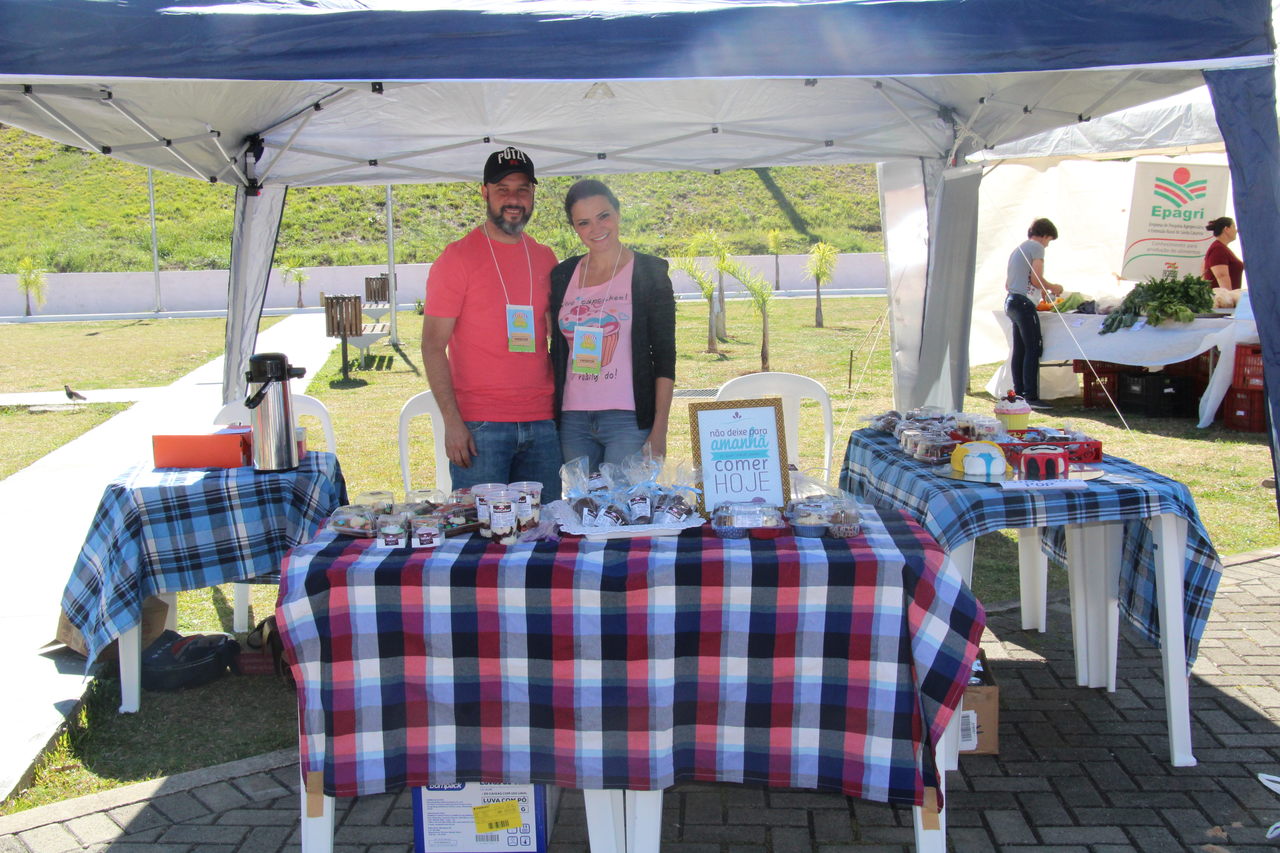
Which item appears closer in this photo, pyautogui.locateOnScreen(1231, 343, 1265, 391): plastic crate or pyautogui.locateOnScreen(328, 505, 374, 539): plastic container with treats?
pyautogui.locateOnScreen(328, 505, 374, 539): plastic container with treats

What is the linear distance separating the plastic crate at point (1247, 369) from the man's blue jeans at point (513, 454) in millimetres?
6741

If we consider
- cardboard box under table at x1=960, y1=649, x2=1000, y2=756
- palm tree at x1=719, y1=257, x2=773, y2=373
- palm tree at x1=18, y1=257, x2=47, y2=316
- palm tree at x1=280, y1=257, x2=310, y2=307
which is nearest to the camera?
cardboard box under table at x1=960, y1=649, x2=1000, y2=756

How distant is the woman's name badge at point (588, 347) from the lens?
3.43 m

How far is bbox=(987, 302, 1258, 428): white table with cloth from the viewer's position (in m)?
8.28

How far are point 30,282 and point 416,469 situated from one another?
905 inches

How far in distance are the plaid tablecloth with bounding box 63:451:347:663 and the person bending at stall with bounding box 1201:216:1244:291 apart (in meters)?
8.78

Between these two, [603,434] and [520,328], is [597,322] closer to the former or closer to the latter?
[520,328]

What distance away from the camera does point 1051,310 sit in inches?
376

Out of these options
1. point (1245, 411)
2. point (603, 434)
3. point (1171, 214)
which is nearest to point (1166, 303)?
point (1245, 411)

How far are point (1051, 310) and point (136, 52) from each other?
8533 mm

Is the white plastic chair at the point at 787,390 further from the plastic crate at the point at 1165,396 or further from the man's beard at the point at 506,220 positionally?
the plastic crate at the point at 1165,396

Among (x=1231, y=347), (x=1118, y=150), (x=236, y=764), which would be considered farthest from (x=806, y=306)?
(x=236, y=764)

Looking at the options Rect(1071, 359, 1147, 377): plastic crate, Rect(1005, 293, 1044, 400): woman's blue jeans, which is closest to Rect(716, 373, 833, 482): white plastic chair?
Rect(1005, 293, 1044, 400): woman's blue jeans

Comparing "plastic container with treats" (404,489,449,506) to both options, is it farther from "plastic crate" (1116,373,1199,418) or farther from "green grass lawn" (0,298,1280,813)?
"plastic crate" (1116,373,1199,418)
